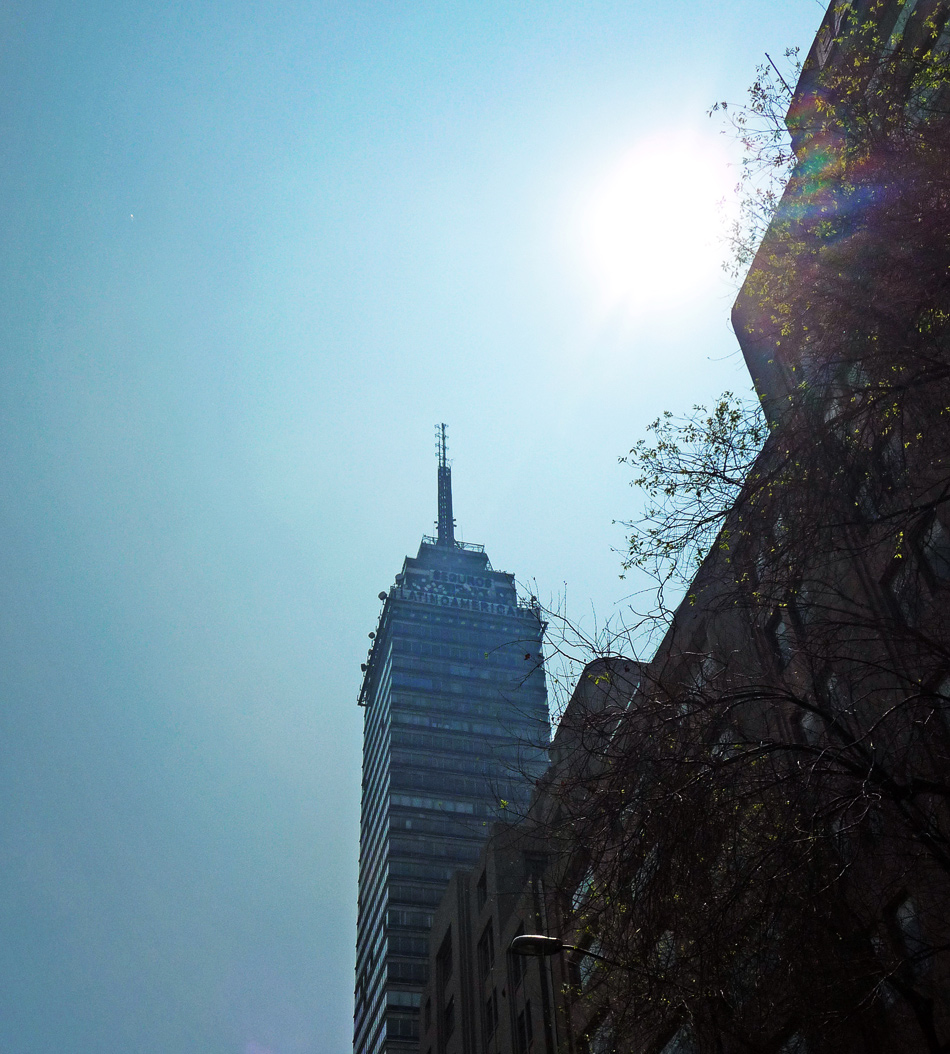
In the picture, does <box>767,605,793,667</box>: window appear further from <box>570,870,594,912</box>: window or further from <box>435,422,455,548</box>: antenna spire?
<box>435,422,455,548</box>: antenna spire

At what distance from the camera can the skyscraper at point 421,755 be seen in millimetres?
100750

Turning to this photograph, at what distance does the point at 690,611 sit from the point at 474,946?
24546 mm

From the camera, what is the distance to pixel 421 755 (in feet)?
379

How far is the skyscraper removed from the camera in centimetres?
10075

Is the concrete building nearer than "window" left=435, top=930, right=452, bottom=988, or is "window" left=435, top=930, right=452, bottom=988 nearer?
the concrete building

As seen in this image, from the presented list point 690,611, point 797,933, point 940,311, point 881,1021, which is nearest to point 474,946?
point 690,611

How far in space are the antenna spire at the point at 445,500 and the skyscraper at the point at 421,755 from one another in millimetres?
8341

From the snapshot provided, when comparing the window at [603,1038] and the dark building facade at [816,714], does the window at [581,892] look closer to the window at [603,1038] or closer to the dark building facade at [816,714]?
the dark building facade at [816,714]

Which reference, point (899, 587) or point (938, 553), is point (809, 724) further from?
point (938, 553)

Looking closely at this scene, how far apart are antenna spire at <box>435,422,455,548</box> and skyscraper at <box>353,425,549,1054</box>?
27.4ft

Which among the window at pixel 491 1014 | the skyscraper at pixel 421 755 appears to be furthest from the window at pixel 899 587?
the skyscraper at pixel 421 755

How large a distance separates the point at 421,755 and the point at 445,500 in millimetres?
53513

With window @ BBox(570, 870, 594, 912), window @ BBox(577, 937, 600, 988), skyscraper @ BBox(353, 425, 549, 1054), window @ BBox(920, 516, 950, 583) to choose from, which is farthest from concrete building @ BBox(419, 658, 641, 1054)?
skyscraper @ BBox(353, 425, 549, 1054)

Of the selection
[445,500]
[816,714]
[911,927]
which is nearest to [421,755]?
[445,500]
